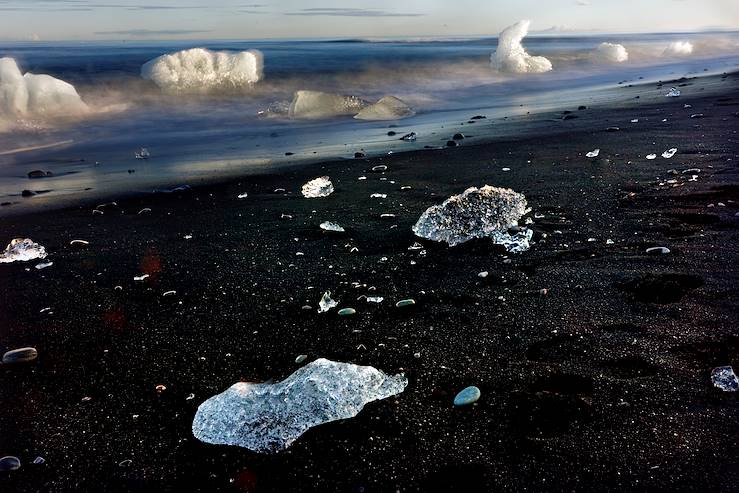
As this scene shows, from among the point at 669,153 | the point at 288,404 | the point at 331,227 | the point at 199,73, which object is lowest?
the point at 288,404

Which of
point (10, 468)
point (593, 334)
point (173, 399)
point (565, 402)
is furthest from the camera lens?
point (593, 334)

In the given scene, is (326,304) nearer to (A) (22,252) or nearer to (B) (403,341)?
(B) (403,341)

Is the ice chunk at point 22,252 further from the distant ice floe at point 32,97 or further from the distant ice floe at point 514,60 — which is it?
the distant ice floe at point 514,60

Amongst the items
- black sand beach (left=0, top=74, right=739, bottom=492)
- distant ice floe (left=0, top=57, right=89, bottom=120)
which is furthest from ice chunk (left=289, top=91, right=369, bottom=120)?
black sand beach (left=0, top=74, right=739, bottom=492)

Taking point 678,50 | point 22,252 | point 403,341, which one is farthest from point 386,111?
point 678,50

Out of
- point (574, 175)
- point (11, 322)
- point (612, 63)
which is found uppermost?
point (612, 63)

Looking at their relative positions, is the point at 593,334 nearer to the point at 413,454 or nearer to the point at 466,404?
the point at 466,404

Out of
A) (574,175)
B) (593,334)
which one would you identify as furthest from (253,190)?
(593,334)

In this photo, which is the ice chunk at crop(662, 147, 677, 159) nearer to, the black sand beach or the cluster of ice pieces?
the black sand beach
